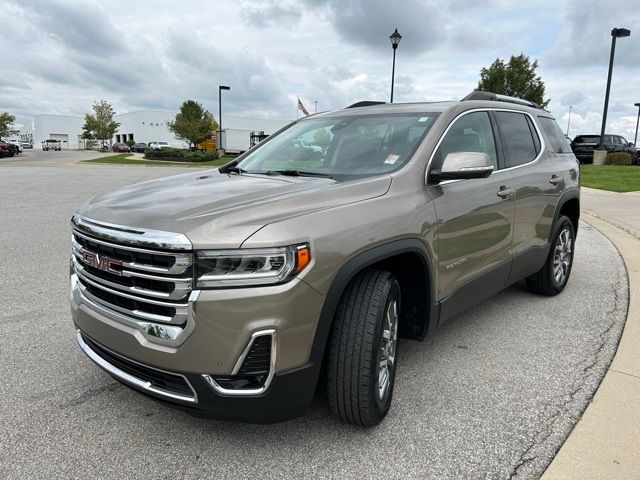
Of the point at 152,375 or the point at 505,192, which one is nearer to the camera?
the point at 152,375

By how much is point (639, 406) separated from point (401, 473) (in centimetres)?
161

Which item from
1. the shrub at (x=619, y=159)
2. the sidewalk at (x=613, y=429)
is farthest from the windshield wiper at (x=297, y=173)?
the shrub at (x=619, y=159)

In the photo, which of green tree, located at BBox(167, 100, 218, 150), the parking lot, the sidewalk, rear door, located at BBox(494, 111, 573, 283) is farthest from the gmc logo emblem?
green tree, located at BBox(167, 100, 218, 150)

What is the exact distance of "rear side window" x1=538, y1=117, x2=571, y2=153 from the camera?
4.79 meters

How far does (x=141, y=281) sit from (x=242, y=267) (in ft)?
1.64

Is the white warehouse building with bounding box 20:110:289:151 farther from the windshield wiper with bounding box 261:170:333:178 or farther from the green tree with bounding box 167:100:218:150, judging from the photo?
the windshield wiper with bounding box 261:170:333:178

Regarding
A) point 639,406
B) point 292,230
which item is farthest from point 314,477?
Answer: point 639,406

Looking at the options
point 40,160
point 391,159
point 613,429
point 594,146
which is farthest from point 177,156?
point 613,429

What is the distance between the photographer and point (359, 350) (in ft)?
7.89

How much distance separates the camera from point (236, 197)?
258 cm

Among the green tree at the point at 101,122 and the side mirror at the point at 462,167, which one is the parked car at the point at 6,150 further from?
the side mirror at the point at 462,167

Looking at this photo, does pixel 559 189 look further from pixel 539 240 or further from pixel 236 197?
pixel 236 197

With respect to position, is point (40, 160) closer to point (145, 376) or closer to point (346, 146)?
point (346, 146)

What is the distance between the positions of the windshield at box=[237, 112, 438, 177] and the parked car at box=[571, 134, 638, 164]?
26219mm
